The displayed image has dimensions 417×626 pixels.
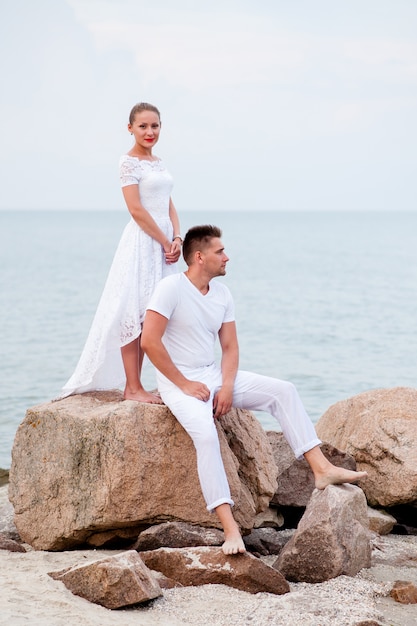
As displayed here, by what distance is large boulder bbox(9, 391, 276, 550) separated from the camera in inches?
266

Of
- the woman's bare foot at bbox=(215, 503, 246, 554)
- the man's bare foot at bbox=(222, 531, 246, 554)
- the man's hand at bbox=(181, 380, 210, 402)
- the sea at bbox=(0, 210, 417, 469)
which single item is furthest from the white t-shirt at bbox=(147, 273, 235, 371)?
the sea at bbox=(0, 210, 417, 469)

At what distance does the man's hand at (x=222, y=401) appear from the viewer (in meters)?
6.79

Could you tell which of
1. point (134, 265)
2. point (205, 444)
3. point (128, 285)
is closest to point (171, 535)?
point (205, 444)

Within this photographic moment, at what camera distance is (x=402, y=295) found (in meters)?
→ 41.1

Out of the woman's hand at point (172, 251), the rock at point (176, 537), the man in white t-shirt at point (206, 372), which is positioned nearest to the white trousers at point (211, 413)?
the man in white t-shirt at point (206, 372)

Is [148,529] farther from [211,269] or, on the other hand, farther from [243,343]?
[243,343]

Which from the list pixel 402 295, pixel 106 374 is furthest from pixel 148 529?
pixel 402 295

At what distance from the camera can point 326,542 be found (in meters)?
6.49

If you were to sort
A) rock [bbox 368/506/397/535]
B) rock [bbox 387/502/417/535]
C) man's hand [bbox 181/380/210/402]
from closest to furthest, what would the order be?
man's hand [bbox 181/380/210/402] → rock [bbox 368/506/397/535] → rock [bbox 387/502/417/535]

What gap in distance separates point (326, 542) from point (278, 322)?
25953 millimetres

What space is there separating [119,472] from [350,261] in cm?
5618

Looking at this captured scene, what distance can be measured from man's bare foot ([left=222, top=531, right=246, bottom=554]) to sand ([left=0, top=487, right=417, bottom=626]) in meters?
0.23

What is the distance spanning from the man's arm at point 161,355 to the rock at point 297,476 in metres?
1.48

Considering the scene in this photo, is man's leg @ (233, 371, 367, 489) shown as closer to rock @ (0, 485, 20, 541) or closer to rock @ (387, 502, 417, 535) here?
rock @ (387, 502, 417, 535)
